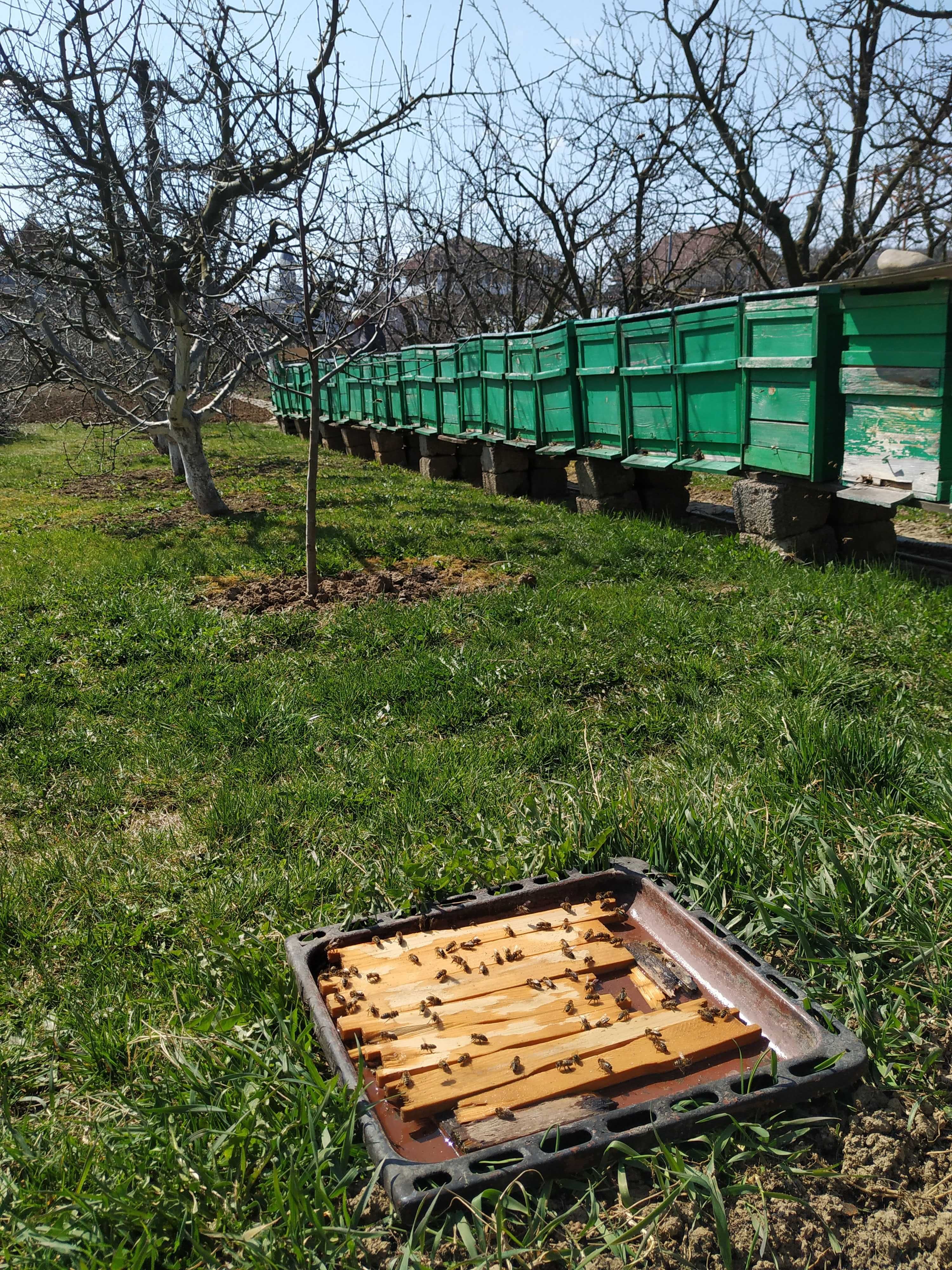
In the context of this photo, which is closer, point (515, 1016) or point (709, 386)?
point (515, 1016)

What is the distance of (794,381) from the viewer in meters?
7.00

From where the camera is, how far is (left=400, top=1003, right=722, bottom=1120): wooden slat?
2.31m

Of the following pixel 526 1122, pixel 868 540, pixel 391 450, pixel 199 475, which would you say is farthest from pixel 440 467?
pixel 526 1122

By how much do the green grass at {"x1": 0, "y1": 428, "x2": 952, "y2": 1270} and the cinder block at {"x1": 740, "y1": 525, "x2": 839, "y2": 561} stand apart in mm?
279

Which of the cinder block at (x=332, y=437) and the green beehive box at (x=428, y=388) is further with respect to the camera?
the cinder block at (x=332, y=437)

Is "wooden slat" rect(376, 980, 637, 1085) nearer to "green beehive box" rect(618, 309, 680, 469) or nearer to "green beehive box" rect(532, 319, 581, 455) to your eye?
"green beehive box" rect(618, 309, 680, 469)

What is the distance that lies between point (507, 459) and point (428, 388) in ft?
9.37

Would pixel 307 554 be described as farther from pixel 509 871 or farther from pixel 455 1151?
pixel 455 1151

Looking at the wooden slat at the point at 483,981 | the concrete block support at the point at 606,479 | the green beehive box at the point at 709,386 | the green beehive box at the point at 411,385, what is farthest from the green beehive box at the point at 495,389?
the wooden slat at the point at 483,981

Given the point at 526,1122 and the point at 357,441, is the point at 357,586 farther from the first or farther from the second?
the point at 357,441

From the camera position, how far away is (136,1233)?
2025 mm

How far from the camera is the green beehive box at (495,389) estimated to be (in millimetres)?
11867

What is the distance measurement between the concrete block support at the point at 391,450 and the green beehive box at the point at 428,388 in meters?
2.07

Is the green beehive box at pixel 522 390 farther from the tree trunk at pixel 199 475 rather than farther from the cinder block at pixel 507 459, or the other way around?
the tree trunk at pixel 199 475
